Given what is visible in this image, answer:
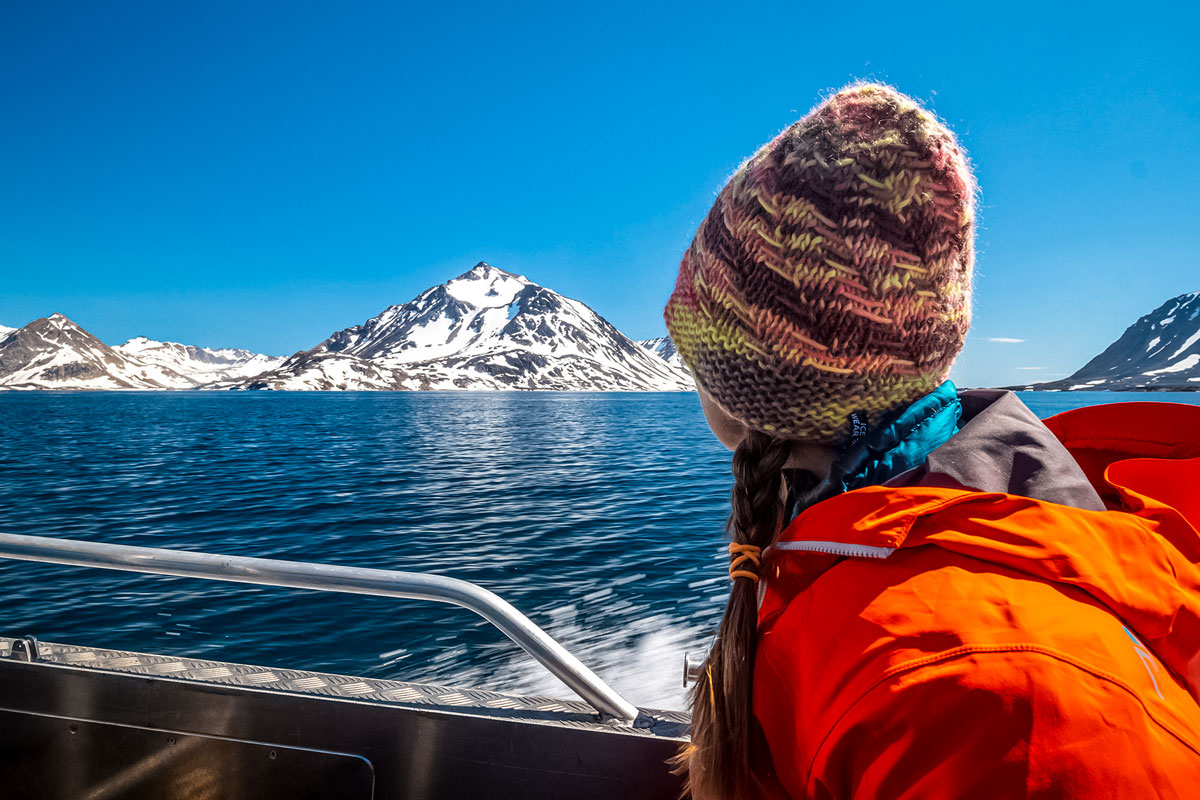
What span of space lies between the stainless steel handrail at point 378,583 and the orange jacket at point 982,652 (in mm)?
1478

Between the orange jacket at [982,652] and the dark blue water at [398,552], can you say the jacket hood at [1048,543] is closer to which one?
the orange jacket at [982,652]

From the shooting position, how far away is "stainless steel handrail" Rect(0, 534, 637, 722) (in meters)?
2.43

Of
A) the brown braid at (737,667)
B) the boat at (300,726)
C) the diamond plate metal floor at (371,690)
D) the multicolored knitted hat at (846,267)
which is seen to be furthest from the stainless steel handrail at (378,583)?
the multicolored knitted hat at (846,267)

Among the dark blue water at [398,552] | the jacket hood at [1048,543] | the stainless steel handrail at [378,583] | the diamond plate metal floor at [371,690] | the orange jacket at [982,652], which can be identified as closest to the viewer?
the orange jacket at [982,652]

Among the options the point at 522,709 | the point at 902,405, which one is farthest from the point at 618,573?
the point at 902,405

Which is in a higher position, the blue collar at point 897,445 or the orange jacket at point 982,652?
the blue collar at point 897,445

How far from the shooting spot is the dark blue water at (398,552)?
7.13 metres

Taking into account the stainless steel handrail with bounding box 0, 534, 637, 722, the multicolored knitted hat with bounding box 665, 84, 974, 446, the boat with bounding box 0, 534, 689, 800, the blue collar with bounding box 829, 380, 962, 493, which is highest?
the multicolored knitted hat with bounding box 665, 84, 974, 446

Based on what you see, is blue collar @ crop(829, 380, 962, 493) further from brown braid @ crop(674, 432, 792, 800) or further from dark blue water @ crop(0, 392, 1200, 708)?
dark blue water @ crop(0, 392, 1200, 708)

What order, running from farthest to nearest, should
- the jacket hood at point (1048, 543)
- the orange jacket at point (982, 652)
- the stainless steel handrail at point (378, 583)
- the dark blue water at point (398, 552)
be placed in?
1. the dark blue water at point (398, 552)
2. the stainless steel handrail at point (378, 583)
3. the jacket hood at point (1048, 543)
4. the orange jacket at point (982, 652)

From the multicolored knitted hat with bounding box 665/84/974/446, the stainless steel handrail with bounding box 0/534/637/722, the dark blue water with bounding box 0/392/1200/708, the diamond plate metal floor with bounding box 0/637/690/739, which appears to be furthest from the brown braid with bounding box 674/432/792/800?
the dark blue water with bounding box 0/392/1200/708

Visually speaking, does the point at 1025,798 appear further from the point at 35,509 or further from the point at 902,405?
the point at 35,509

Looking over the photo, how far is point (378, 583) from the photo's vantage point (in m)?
2.45

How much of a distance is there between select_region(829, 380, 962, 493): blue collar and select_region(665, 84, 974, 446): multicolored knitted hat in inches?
1.6
